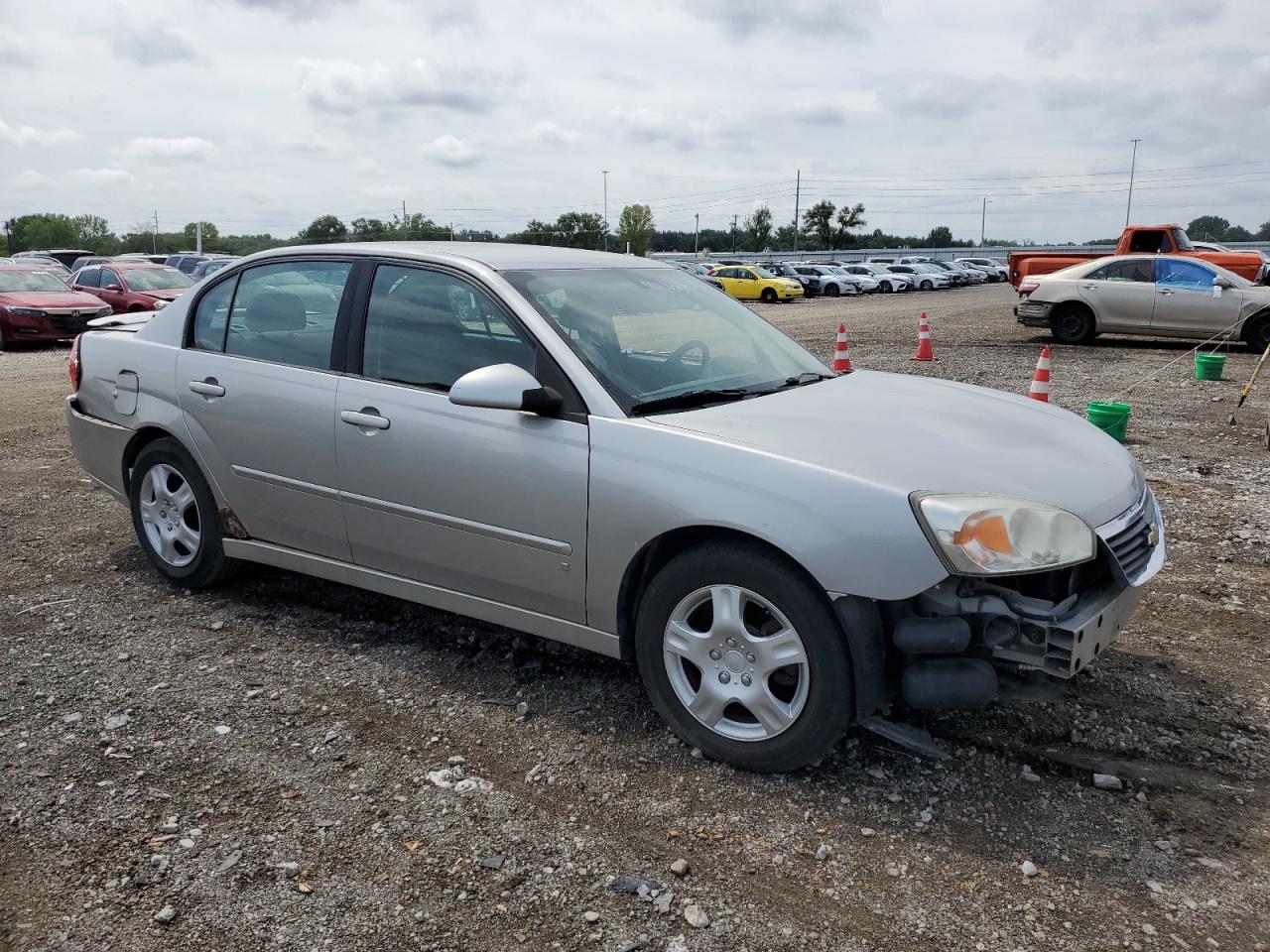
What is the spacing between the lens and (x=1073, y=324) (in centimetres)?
1727

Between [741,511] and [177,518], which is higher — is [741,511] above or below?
above

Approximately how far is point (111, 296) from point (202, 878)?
64.8 feet

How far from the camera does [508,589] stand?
377cm

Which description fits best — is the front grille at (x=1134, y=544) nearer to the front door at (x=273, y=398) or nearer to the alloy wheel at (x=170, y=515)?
the front door at (x=273, y=398)

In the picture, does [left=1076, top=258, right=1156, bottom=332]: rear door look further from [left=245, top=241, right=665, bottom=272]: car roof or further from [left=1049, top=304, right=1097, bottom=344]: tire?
[left=245, top=241, right=665, bottom=272]: car roof

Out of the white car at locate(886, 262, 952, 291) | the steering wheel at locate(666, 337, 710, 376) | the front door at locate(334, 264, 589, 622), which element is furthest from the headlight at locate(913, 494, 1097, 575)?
the white car at locate(886, 262, 952, 291)

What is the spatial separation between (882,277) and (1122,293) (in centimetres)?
3088

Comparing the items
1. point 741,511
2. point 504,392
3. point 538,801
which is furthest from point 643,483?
point 538,801

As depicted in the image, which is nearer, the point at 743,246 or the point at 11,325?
the point at 11,325

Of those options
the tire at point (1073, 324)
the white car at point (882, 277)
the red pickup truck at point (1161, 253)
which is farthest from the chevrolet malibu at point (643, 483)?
the white car at point (882, 277)

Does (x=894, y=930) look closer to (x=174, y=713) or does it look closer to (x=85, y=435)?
(x=174, y=713)

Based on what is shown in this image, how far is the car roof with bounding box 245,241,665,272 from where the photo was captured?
164 inches

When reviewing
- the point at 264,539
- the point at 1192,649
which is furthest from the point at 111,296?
the point at 1192,649

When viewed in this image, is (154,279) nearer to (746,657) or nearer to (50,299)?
(50,299)
